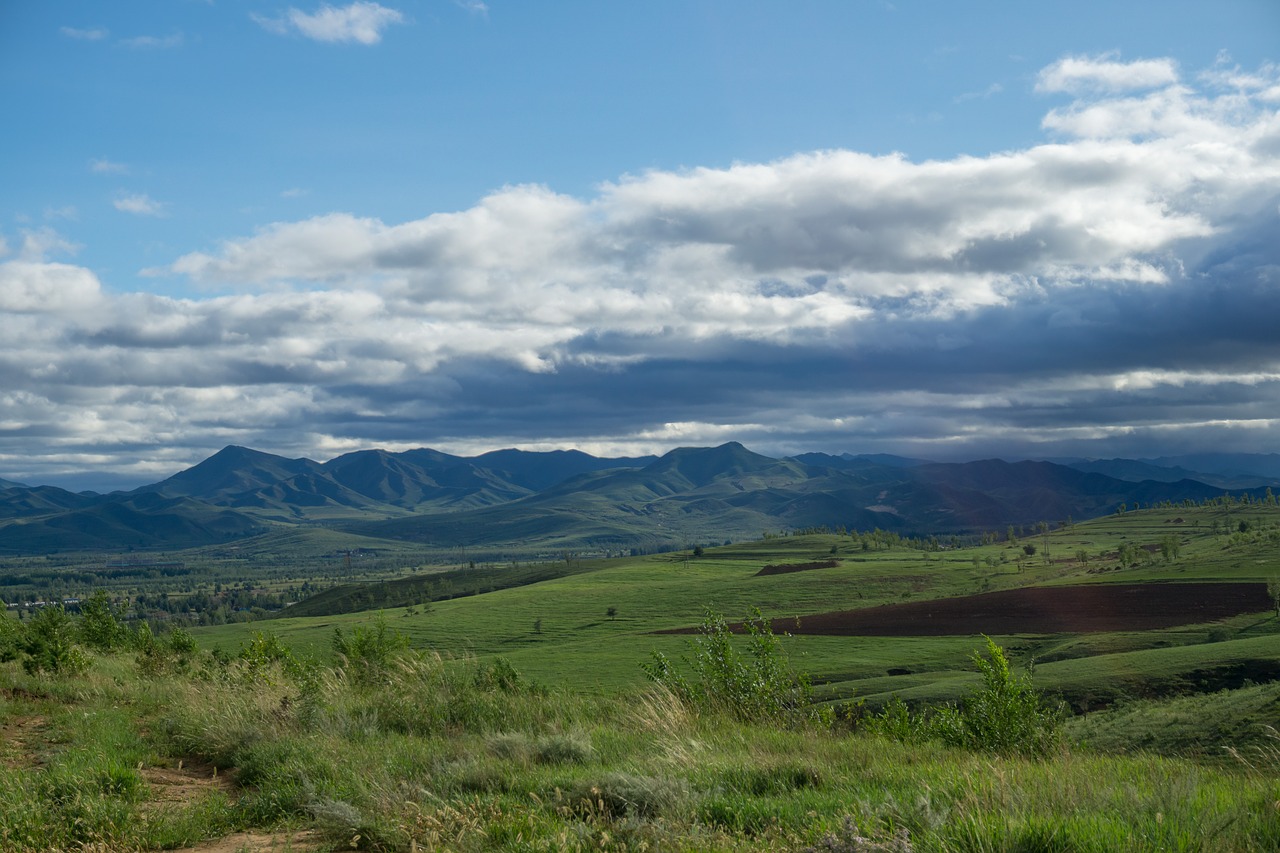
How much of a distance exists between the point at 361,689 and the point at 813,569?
189 meters

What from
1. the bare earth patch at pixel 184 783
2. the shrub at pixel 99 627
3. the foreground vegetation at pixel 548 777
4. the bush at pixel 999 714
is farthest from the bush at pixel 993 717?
the shrub at pixel 99 627

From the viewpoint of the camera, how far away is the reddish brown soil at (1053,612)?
102 meters

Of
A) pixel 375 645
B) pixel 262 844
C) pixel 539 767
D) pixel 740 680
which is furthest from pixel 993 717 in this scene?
pixel 262 844

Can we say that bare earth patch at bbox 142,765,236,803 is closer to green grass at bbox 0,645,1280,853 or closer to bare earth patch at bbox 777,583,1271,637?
green grass at bbox 0,645,1280,853

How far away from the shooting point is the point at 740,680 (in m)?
17.4

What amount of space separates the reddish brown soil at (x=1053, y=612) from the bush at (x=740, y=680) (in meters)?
75.8

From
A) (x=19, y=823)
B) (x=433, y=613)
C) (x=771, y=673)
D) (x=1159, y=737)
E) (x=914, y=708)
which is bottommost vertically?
(x=433, y=613)

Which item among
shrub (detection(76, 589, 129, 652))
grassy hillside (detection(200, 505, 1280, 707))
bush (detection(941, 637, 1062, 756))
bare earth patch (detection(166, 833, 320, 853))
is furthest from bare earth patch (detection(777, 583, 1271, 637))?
bare earth patch (detection(166, 833, 320, 853))

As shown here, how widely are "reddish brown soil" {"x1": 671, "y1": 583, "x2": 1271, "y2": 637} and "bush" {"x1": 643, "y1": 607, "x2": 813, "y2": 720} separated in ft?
249

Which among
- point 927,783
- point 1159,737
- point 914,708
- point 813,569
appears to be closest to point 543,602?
point 813,569

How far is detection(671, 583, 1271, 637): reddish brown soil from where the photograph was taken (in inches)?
4018

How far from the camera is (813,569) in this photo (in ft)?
649

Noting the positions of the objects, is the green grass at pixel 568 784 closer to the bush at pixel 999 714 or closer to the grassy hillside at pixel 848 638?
the bush at pixel 999 714

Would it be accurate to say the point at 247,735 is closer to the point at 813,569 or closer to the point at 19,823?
the point at 19,823
